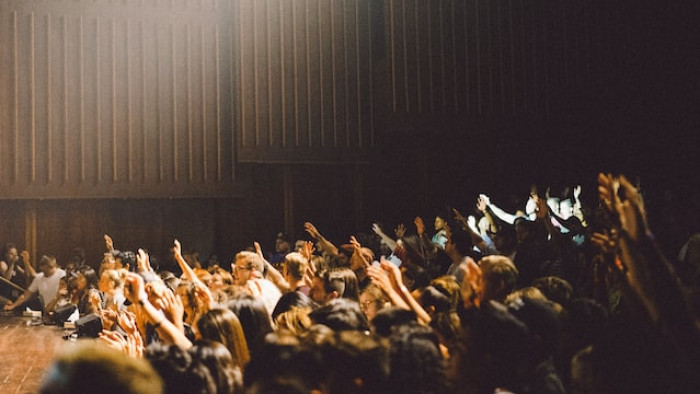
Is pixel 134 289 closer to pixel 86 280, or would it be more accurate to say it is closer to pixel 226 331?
pixel 226 331

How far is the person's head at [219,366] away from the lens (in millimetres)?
2324

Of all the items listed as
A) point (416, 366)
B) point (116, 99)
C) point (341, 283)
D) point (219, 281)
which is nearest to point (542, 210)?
point (341, 283)

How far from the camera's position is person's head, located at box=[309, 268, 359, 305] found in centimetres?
469

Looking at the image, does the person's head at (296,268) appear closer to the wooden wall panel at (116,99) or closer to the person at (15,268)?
the wooden wall panel at (116,99)

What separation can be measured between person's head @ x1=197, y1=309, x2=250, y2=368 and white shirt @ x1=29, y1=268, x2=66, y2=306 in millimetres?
7919

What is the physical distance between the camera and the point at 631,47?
12.6 metres

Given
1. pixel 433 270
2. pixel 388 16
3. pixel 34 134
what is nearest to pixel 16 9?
pixel 34 134

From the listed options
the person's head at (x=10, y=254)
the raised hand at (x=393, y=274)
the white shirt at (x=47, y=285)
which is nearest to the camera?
the raised hand at (x=393, y=274)

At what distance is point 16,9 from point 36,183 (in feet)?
8.48

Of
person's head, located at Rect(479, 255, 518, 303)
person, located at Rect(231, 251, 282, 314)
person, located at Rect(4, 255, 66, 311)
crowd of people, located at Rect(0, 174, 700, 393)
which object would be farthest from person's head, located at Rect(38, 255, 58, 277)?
person's head, located at Rect(479, 255, 518, 303)

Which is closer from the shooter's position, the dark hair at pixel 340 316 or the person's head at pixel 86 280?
the dark hair at pixel 340 316

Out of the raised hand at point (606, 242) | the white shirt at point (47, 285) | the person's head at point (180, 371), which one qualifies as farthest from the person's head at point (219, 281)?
the white shirt at point (47, 285)

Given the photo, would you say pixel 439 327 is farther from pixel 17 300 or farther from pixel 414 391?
pixel 17 300

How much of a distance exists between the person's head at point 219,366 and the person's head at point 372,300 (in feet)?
5.56
